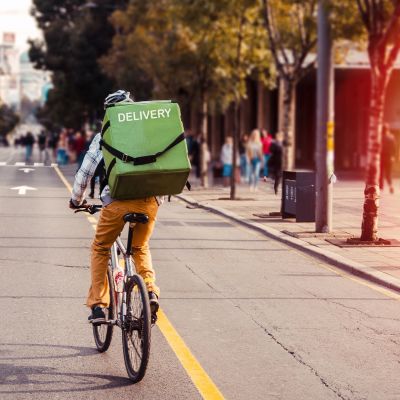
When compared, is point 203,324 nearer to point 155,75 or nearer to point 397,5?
point 397,5

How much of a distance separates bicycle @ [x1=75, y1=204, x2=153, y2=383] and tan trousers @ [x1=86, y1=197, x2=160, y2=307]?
6 centimetres

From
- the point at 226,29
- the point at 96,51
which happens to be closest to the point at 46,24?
the point at 96,51

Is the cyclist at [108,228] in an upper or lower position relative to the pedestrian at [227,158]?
upper

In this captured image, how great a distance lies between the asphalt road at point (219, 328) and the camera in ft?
21.6

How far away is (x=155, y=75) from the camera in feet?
121

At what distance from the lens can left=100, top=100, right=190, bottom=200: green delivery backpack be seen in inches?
256

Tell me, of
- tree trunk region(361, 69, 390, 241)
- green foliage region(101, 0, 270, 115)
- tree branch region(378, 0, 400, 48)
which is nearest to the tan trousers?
tree trunk region(361, 69, 390, 241)

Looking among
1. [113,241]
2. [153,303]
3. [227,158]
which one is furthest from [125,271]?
[227,158]

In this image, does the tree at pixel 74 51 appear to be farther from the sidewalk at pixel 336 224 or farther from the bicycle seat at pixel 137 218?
the bicycle seat at pixel 137 218

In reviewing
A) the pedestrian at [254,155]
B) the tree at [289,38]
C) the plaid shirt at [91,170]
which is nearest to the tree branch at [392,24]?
the tree at [289,38]

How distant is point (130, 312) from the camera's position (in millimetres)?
6797

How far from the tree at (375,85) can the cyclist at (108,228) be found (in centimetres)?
835

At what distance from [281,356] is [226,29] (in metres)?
21.0

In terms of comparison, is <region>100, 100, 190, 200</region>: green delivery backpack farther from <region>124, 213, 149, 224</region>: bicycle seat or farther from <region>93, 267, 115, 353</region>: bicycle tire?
<region>93, 267, 115, 353</region>: bicycle tire
